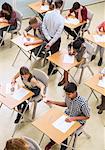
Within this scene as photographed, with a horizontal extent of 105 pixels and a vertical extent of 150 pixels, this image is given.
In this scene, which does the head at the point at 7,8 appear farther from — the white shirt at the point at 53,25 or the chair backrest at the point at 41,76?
the chair backrest at the point at 41,76

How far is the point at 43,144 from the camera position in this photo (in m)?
5.46

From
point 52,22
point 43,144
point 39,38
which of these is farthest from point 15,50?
point 43,144

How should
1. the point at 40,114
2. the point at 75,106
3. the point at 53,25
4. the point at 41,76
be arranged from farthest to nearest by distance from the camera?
the point at 53,25 < the point at 40,114 < the point at 41,76 < the point at 75,106

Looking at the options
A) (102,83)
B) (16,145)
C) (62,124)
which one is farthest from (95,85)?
(16,145)

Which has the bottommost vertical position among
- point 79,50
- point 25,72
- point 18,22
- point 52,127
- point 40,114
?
point 40,114

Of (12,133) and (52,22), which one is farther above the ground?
(52,22)


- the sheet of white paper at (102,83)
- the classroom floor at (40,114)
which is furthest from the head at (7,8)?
the sheet of white paper at (102,83)

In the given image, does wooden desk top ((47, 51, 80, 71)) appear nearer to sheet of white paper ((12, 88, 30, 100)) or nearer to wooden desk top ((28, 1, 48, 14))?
sheet of white paper ((12, 88, 30, 100))

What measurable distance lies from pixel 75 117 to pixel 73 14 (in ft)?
12.3

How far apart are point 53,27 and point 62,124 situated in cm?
252

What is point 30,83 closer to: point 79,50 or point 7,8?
point 79,50

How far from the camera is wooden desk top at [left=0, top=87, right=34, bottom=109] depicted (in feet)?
16.9

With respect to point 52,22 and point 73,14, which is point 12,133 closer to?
point 52,22

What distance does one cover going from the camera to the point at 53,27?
6.68 meters
